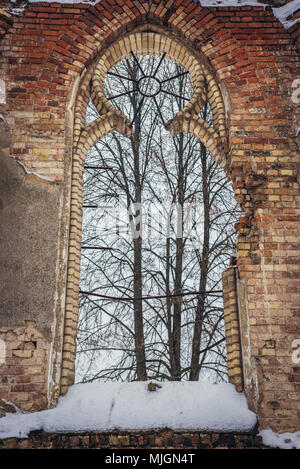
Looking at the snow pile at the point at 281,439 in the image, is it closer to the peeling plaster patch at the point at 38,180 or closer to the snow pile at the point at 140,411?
the snow pile at the point at 140,411

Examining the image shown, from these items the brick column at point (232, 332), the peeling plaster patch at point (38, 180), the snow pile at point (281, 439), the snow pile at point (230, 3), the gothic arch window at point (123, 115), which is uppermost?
the snow pile at point (230, 3)

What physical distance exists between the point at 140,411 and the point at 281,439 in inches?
49.4

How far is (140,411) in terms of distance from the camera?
12.8ft

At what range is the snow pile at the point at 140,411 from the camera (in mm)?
3750

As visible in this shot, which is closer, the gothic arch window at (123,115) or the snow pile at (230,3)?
the gothic arch window at (123,115)

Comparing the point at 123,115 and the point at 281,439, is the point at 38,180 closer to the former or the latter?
the point at 123,115

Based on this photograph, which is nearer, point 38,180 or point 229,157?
point 38,180

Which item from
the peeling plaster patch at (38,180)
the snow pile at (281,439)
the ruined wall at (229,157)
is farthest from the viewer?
the peeling plaster patch at (38,180)

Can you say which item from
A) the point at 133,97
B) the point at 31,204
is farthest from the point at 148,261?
the point at 31,204


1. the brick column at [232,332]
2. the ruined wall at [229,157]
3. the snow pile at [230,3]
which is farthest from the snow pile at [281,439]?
the snow pile at [230,3]

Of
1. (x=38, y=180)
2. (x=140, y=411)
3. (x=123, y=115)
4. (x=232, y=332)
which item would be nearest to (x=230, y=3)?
(x=123, y=115)

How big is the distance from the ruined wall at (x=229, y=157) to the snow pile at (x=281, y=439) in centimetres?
6

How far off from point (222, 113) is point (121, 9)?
187cm

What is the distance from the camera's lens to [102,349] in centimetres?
840
